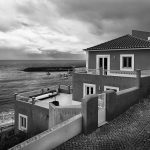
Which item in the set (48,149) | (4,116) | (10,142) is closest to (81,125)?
(48,149)

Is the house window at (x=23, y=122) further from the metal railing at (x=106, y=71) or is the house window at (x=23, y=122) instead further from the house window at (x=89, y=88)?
the metal railing at (x=106, y=71)

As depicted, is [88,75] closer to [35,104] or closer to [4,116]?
[35,104]

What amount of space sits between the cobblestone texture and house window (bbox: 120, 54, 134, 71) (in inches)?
309

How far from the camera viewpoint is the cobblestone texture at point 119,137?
7684mm

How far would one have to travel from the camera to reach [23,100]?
20.4 metres

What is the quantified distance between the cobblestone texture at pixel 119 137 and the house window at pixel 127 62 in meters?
7.84

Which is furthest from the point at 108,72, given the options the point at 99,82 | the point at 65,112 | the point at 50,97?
the point at 65,112

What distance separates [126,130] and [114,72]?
9856 mm

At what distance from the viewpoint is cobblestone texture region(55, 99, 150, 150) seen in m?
7.68

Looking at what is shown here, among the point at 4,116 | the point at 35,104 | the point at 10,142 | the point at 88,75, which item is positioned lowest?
the point at 4,116

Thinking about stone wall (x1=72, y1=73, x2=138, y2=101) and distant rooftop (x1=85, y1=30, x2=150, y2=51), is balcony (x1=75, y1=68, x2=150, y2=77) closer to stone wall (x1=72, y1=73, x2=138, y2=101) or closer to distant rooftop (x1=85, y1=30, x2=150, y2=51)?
stone wall (x1=72, y1=73, x2=138, y2=101)

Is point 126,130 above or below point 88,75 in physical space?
below

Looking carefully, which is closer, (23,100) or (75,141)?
(75,141)

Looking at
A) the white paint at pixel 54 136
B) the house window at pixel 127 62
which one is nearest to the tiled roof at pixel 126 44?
the house window at pixel 127 62
